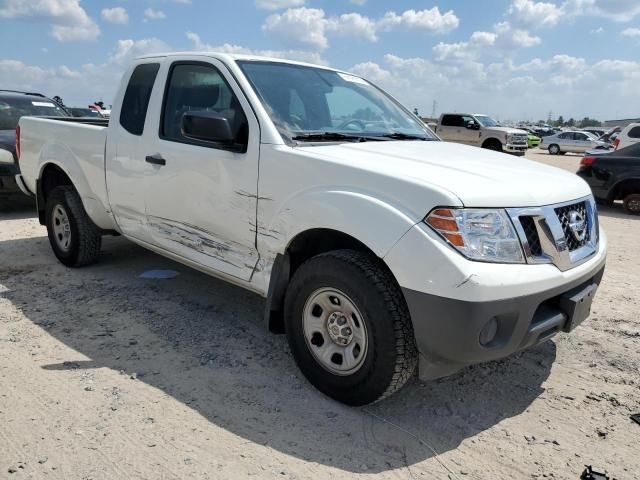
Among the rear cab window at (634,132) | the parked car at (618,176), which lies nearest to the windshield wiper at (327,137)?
the parked car at (618,176)

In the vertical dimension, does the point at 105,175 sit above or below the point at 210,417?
above

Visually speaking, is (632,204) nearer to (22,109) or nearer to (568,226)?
(568,226)

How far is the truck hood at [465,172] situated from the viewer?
2.66 metres

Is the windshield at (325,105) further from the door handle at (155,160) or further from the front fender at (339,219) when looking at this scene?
the door handle at (155,160)

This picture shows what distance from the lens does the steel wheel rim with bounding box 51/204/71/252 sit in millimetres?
5387

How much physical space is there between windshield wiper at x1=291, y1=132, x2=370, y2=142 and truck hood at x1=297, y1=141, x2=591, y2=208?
143 mm

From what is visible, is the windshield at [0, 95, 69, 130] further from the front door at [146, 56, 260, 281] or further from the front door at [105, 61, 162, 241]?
the front door at [146, 56, 260, 281]

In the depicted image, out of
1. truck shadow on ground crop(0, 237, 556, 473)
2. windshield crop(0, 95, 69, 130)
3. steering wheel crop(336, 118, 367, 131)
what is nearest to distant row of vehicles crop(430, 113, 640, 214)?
steering wheel crop(336, 118, 367, 131)

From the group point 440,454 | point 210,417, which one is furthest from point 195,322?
point 440,454

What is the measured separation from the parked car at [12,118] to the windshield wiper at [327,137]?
18.7 feet

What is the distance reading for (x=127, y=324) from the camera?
13.6 ft

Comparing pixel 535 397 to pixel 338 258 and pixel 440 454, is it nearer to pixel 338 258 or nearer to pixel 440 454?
pixel 440 454

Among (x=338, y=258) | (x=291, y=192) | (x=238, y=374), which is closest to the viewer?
(x=338, y=258)

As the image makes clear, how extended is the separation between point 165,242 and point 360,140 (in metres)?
1.69
